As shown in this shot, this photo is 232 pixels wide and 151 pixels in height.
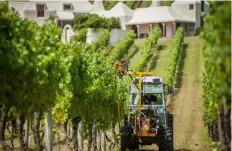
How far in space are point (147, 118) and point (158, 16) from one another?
56074mm

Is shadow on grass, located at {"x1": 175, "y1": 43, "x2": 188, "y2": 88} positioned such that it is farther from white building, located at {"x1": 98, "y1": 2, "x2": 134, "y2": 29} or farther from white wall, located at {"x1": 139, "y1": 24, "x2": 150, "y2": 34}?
white building, located at {"x1": 98, "y1": 2, "x2": 134, "y2": 29}

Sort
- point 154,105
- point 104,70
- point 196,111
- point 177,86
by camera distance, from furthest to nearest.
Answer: point 177,86 → point 196,111 → point 154,105 → point 104,70

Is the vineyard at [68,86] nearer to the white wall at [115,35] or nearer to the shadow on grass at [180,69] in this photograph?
the shadow on grass at [180,69]

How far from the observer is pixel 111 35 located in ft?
228

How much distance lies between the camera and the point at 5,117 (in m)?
11.0

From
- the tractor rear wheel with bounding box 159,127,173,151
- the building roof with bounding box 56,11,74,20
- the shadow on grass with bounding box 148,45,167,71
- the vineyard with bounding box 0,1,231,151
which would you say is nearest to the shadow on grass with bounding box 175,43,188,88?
the shadow on grass with bounding box 148,45,167,71

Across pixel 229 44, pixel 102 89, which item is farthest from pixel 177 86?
Answer: pixel 229 44

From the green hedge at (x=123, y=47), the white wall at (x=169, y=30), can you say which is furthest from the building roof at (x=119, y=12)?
the green hedge at (x=123, y=47)

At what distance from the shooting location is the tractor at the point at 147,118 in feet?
67.3

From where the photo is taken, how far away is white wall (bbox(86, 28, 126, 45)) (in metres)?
67.6

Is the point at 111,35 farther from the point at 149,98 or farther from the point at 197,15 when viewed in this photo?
the point at 149,98

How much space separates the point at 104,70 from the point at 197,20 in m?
59.4

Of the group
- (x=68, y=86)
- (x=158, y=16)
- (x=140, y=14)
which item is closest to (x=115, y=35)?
(x=158, y=16)

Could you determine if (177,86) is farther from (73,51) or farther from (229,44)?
(229,44)
